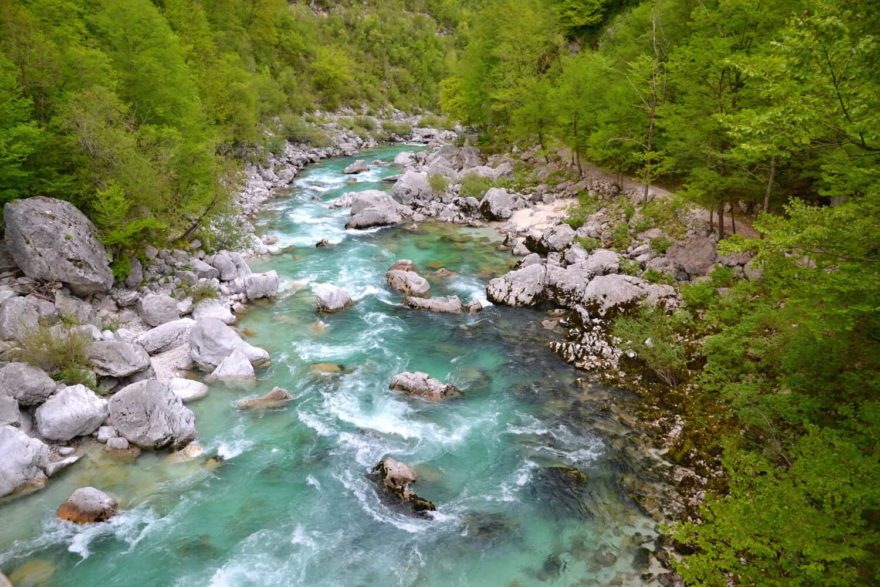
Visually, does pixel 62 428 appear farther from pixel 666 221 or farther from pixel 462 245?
pixel 666 221

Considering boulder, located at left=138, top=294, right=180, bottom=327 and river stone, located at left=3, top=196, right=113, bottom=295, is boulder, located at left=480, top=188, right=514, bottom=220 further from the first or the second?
river stone, located at left=3, top=196, right=113, bottom=295

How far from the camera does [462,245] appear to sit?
91.4ft

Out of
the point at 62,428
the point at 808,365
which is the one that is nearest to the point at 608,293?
the point at 808,365

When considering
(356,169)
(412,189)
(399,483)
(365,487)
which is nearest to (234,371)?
(365,487)

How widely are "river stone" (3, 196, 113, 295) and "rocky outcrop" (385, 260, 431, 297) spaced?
10.6 meters

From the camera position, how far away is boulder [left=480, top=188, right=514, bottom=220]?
104 ft

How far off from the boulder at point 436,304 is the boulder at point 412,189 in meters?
14.7

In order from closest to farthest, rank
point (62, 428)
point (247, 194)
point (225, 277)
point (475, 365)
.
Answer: point (62, 428) → point (475, 365) → point (225, 277) → point (247, 194)

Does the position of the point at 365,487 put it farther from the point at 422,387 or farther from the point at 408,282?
the point at 408,282

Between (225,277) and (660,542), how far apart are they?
1844 cm

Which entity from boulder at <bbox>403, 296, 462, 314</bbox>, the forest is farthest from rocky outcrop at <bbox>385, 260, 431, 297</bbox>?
the forest

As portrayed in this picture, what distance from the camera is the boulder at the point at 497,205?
31844mm

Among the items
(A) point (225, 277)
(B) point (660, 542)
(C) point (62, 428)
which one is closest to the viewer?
(B) point (660, 542)

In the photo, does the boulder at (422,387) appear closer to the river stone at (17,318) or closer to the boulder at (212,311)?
the boulder at (212,311)
